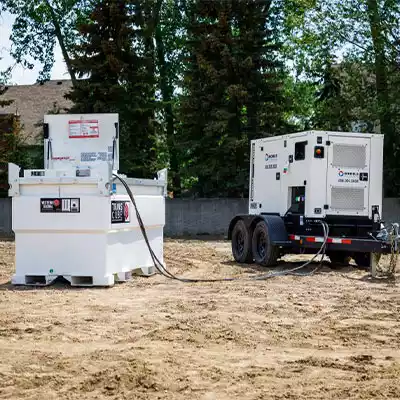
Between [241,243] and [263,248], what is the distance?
3.98 feet

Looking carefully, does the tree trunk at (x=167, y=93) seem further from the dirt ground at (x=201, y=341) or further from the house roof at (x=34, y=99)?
the dirt ground at (x=201, y=341)

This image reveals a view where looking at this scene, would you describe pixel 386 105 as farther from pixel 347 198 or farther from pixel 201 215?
pixel 347 198

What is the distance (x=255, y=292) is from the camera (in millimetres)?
13352

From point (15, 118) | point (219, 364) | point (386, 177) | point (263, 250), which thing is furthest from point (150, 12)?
point (219, 364)

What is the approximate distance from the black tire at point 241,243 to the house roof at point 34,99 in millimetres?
32535

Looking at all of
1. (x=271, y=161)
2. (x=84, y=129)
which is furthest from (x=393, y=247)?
(x=84, y=129)

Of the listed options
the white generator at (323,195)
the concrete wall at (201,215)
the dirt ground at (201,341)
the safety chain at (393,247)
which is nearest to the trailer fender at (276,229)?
the white generator at (323,195)

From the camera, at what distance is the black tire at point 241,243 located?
1927 centimetres

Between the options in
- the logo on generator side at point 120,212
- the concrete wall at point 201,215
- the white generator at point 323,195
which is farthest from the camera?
the concrete wall at point 201,215

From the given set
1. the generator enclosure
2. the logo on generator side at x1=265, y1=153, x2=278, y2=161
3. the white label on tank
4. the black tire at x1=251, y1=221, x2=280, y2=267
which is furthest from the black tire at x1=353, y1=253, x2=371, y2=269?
the white label on tank

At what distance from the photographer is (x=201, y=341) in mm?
9094

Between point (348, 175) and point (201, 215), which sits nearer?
point (348, 175)

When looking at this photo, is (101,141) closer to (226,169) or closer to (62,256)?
(62,256)

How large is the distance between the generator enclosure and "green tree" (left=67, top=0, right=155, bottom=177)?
17.2 m
